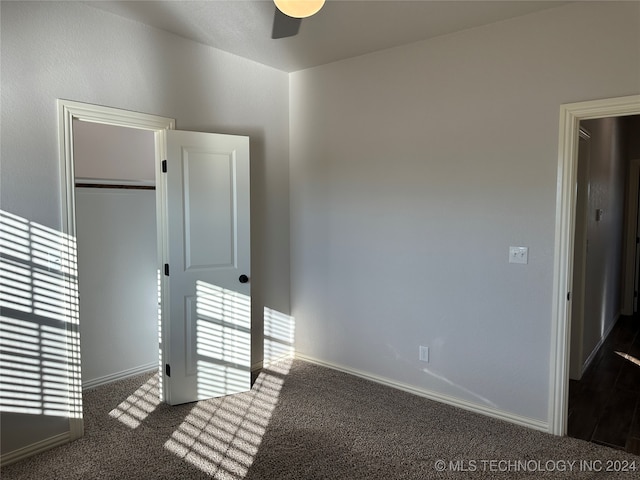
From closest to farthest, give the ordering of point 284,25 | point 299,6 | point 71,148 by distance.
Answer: point 299,6, point 71,148, point 284,25

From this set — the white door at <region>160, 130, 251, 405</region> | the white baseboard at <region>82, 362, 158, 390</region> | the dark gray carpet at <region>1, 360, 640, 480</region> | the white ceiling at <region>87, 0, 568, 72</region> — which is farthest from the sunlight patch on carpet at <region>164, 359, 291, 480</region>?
the white ceiling at <region>87, 0, 568, 72</region>

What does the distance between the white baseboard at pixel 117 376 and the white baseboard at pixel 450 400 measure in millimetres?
1456

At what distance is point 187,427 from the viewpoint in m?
2.97

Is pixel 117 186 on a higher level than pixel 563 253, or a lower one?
higher

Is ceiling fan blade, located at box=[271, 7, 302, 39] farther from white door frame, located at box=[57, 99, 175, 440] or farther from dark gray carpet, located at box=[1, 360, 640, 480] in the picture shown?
dark gray carpet, located at box=[1, 360, 640, 480]

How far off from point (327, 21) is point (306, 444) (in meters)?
2.71

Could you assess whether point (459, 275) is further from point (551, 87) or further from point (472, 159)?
point (551, 87)

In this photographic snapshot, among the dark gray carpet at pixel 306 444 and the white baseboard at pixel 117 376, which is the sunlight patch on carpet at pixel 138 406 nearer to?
the dark gray carpet at pixel 306 444

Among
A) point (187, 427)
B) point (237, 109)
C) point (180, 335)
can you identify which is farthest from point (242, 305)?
point (237, 109)

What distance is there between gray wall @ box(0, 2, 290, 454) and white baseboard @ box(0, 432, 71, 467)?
3 centimetres

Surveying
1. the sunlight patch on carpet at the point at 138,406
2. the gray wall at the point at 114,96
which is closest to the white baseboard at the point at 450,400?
the gray wall at the point at 114,96

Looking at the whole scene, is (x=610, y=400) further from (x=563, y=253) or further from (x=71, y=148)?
(x=71, y=148)

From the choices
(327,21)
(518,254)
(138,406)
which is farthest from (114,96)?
(518,254)

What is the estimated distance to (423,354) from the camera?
348cm
